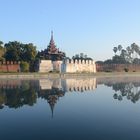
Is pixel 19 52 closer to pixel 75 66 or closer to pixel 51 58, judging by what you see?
pixel 51 58

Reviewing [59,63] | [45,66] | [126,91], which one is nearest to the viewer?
[126,91]

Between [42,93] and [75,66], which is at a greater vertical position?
[75,66]

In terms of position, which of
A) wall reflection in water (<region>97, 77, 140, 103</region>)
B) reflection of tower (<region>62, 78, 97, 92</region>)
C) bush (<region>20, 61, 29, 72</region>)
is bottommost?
wall reflection in water (<region>97, 77, 140, 103</region>)

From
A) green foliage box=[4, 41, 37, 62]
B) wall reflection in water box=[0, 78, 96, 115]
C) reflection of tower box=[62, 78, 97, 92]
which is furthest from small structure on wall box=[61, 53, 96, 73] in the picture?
wall reflection in water box=[0, 78, 96, 115]

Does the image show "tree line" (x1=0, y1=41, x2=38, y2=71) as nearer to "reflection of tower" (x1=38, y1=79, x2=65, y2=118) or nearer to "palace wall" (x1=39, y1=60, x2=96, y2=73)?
"palace wall" (x1=39, y1=60, x2=96, y2=73)

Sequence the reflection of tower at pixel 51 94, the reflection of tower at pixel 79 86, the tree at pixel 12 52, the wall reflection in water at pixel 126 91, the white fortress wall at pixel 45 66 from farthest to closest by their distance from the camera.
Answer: the white fortress wall at pixel 45 66, the tree at pixel 12 52, the reflection of tower at pixel 79 86, the wall reflection in water at pixel 126 91, the reflection of tower at pixel 51 94

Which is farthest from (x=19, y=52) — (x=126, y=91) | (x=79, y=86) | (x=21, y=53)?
(x=126, y=91)

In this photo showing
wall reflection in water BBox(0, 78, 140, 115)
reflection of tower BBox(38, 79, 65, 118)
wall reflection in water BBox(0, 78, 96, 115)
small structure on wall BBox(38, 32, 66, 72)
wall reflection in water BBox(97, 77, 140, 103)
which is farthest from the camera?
small structure on wall BBox(38, 32, 66, 72)

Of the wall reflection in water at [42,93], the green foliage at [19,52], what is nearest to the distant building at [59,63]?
the green foliage at [19,52]

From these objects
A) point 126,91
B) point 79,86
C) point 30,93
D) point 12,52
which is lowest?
point 126,91

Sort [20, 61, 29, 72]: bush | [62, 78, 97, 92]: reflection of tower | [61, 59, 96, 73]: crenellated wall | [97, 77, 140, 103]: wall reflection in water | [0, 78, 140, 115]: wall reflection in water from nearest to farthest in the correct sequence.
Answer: [0, 78, 140, 115]: wall reflection in water → [97, 77, 140, 103]: wall reflection in water → [62, 78, 97, 92]: reflection of tower → [20, 61, 29, 72]: bush → [61, 59, 96, 73]: crenellated wall

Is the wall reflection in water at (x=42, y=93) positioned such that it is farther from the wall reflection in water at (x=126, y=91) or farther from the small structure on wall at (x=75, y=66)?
the small structure on wall at (x=75, y=66)

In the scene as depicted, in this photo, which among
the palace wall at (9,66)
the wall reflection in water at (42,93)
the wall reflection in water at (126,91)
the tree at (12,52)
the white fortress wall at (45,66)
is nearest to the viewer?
the wall reflection in water at (42,93)

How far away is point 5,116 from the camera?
12773mm
